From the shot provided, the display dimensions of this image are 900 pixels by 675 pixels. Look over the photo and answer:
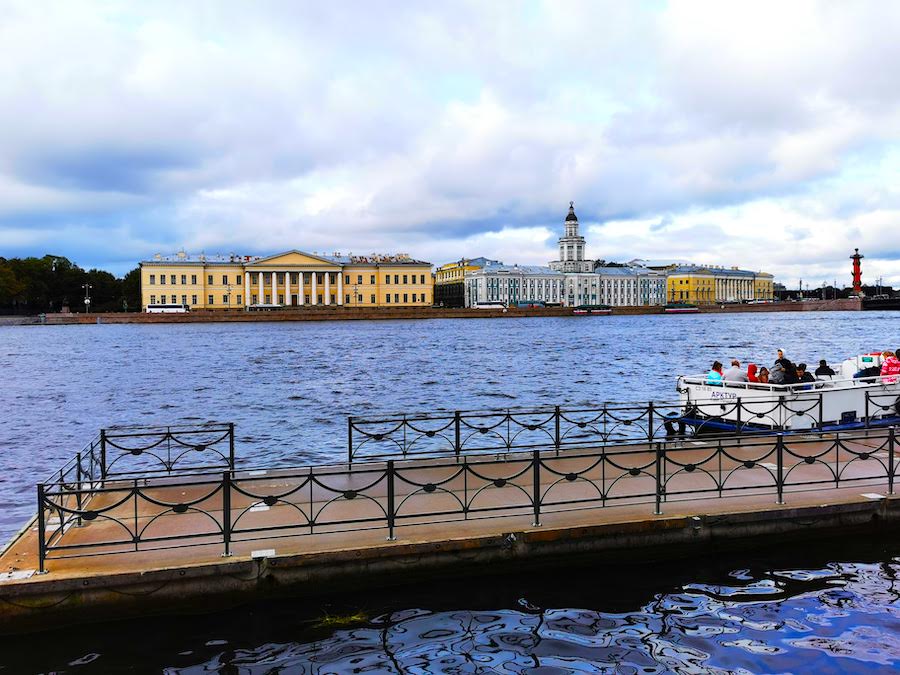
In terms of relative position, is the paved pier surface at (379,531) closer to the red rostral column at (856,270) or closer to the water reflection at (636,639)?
the water reflection at (636,639)

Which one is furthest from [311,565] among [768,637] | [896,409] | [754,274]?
[754,274]

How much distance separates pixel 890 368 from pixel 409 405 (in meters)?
15.1

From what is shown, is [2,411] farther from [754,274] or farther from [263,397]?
[754,274]

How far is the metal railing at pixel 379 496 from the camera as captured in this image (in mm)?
7531

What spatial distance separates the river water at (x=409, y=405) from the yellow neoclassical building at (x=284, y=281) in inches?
2198

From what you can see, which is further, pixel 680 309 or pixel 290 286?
pixel 680 309

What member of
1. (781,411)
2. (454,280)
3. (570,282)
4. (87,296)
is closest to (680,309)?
(570,282)

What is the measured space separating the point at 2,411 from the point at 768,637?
1055 inches

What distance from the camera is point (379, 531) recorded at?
315 inches

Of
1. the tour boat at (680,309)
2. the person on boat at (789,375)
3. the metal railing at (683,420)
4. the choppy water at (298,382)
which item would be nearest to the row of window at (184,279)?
the choppy water at (298,382)

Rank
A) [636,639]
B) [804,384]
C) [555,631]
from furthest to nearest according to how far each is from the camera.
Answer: [804,384] → [555,631] → [636,639]

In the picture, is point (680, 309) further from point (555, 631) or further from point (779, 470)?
point (555, 631)

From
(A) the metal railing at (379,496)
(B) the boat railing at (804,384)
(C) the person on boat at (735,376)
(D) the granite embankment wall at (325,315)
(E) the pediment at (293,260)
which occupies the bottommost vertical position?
(A) the metal railing at (379,496)

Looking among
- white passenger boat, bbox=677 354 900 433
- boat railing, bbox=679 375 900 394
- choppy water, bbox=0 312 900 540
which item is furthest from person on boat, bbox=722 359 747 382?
choppy water, bbox=0 312 900 540
